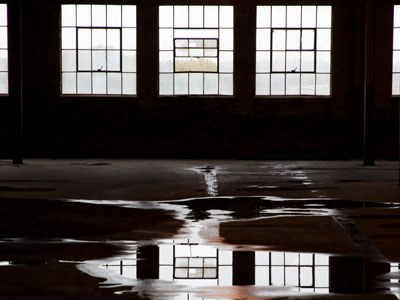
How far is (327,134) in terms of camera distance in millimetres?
19641

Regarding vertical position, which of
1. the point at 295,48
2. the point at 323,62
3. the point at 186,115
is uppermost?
the point at 295,48

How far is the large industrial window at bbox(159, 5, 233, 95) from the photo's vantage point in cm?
1966

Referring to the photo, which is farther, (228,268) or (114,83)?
(114,83)

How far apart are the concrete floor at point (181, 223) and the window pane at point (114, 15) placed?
5638mm

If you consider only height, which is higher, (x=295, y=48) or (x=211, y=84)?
(x=295, y=48)

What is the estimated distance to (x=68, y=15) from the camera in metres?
19.6

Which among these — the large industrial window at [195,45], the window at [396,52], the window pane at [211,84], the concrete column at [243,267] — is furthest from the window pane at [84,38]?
the concrete column at [243,267]

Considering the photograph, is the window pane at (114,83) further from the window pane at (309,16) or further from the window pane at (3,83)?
the window pane at (309,16)

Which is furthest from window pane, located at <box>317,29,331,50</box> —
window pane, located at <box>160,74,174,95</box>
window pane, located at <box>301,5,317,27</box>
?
window pane, located at <box>160,74,174,95</box>

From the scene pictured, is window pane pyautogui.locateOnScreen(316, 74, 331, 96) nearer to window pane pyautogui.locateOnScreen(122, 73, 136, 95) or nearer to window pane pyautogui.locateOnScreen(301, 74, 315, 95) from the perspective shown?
window pane pyautogui.locateOnScreen(301, 74, 315, 95)

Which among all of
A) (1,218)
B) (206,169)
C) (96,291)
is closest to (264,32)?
(206,169)

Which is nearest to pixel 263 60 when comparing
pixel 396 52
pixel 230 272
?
pixel 396 52

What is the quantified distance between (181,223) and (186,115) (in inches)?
456

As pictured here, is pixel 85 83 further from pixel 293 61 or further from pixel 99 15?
pixel 293 61
